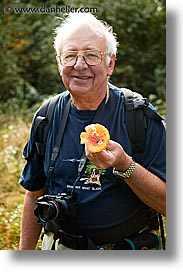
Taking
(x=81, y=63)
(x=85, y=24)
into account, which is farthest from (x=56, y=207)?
(x=85, y=24)

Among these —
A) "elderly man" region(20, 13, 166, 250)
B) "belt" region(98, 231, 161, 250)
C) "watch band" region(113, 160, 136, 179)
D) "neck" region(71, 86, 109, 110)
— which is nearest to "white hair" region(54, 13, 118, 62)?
"elderly man" region(20, 13, 166, 250)

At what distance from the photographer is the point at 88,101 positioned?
1.89m

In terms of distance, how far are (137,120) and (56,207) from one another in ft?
1.15

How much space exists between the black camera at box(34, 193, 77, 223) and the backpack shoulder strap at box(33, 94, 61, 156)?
5.8 inches

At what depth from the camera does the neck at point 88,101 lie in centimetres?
189

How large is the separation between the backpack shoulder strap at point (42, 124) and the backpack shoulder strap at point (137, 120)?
9.3 inches

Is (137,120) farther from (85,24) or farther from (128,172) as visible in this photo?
(85,24)

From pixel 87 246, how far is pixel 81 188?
7.2 inches

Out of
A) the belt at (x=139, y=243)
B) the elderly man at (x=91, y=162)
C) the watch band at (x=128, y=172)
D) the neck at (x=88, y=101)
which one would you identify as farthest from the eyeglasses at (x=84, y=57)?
the belt at (x=139, y=243)

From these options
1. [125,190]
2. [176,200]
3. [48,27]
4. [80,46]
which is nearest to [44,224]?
[125,190]

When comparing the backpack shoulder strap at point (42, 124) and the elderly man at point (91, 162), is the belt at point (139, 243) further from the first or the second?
the backpack shoulder strap at point (42, 124)

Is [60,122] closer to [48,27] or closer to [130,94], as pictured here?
[130,94]

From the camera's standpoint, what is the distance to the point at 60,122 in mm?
1919

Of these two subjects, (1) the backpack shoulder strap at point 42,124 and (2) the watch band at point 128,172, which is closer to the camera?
(2) the watch band at point 128,172
